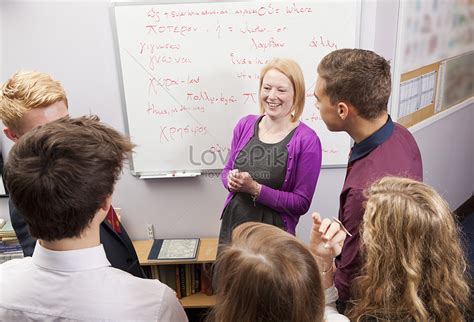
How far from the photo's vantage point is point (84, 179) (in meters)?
0.92

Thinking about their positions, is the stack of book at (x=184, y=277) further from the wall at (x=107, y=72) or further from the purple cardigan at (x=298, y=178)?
the purple cardigan at (x=298, y=178)

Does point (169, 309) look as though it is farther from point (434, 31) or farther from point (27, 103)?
point (434, 31)

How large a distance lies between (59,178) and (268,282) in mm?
508

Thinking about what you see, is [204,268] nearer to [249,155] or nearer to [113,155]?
[249,155]

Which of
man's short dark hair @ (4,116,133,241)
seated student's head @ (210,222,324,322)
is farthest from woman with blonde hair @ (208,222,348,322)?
man's short dark hair @ (4,116,133,241)

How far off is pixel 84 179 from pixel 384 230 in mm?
767

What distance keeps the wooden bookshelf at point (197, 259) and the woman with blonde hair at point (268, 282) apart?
1.59m

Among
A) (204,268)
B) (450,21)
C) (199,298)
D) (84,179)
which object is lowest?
(199,298)

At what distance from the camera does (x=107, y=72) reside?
2443mm

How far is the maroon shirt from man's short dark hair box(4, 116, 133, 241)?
839 mm

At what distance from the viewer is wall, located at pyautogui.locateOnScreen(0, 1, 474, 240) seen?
234cm

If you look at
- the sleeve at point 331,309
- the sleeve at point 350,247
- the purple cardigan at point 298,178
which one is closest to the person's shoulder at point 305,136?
the purple cardigan at point 298,178

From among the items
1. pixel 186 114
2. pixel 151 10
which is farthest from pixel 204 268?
pixel 151 10

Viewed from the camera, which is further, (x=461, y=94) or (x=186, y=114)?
(x=461, y=94)
